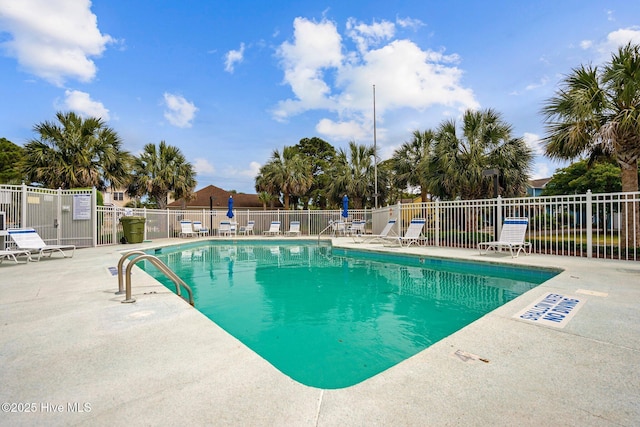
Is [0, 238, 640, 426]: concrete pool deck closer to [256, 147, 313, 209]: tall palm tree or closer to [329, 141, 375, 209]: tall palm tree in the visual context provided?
[329, 141, 375, 209]: tall palm tree

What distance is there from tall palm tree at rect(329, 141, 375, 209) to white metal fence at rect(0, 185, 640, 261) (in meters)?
7.82

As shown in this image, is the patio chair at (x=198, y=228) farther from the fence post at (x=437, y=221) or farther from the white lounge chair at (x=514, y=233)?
the white lounge chair at (x=514, y=233)

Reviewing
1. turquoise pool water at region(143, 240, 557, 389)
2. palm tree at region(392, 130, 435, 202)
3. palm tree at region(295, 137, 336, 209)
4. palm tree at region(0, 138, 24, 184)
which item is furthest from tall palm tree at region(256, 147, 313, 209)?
palm tree at region(0, 138, 24, 184)

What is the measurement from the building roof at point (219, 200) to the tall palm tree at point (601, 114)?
29.0 metres

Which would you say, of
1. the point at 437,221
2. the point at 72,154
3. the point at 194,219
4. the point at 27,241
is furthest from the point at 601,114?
the point at 72,154

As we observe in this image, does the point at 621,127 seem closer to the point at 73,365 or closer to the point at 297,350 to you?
the point at 297,350

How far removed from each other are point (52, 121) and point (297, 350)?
1884cm

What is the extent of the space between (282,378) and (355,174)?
22319 millimetres

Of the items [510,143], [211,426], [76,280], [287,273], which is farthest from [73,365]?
[510,143]

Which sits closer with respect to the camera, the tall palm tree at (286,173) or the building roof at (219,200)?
the tall palm tree at (286,173)

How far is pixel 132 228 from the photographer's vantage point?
13023mm

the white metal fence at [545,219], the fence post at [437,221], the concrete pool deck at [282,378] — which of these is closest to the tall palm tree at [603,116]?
the white metal fence at [545,219]

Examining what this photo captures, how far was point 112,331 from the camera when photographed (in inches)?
113

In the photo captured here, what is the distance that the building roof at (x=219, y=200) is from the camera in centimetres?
3322
